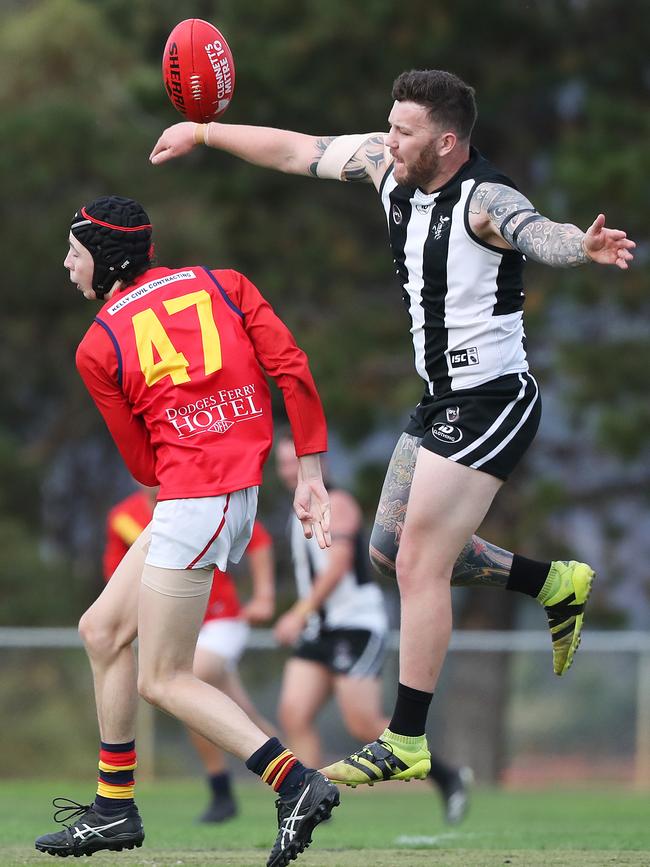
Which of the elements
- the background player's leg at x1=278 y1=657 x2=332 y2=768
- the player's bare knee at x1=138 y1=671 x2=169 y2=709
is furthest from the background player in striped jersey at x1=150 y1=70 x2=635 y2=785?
the background player's leg at x1=278 y1=657 x2=332 y2=768

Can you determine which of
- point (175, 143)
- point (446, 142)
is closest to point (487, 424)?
point (446, 142)

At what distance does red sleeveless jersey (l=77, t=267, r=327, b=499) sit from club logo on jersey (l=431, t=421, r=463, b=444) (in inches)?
17.3

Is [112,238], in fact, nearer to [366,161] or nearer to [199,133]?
[199,133]

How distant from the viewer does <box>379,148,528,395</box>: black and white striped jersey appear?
5.49 m

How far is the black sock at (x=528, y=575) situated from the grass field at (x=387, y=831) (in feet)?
3.51

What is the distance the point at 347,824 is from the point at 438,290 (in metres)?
5.15

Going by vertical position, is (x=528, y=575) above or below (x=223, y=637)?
above

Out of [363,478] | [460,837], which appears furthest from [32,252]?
[460,837]

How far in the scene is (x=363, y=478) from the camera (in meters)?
16.7

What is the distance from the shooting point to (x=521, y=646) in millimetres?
15984

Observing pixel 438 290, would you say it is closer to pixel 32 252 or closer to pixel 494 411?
pixel 494 411

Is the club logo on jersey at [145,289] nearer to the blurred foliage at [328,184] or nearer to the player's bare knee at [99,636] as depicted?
the player's bare knee at [99,636]

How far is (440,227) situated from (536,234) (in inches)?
21.1

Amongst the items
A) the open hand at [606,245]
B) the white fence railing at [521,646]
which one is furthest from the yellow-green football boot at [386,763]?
the white fence railing at [521,646]
